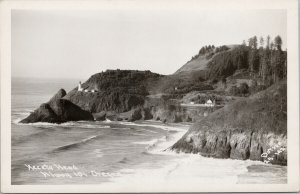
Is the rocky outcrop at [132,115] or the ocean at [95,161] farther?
the rocky outcrop at [132,115]

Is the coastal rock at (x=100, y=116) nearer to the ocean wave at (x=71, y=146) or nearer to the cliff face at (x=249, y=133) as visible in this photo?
the ocean wave at (x=71, y=146)

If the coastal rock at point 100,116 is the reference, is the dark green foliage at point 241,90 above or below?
above

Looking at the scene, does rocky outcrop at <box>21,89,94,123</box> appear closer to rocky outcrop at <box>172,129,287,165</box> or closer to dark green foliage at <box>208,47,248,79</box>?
rocky outcrop at <box>172,129,287,165</box>

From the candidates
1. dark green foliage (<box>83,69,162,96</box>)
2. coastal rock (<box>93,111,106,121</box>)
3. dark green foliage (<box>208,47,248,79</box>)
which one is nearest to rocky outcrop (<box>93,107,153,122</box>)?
coastal rock (<box>93,111,106,121</box>)

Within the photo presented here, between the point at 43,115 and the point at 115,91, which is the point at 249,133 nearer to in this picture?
the point at 115,91

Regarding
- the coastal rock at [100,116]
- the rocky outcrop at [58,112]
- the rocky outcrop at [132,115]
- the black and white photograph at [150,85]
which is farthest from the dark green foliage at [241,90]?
the rocky outcrop at [58,112]

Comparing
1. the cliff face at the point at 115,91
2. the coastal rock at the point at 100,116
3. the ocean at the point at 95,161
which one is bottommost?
the ocean at the point at 95,161

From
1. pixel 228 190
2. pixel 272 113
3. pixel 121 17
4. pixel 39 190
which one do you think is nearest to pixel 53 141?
pixel 39 190
